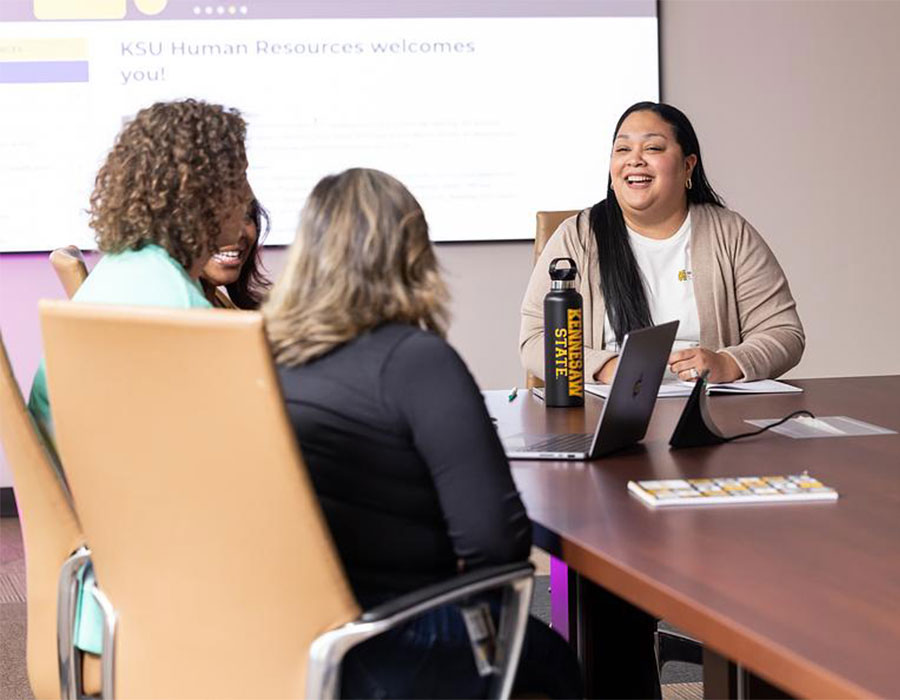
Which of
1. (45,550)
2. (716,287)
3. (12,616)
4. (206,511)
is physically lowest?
(12,616)

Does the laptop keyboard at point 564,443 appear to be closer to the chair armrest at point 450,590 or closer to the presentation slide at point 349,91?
the chair armrest at point 450,590

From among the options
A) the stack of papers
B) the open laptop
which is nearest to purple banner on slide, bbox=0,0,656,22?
the stack of papers

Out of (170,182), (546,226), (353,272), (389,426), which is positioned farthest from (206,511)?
(546,226)

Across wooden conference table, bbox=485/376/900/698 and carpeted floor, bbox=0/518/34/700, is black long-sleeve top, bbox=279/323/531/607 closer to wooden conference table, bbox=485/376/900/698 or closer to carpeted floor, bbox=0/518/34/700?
wooden conference table, bbox=485/376/900/698

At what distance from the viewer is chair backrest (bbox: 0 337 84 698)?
5.72 ft

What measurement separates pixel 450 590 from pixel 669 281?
1.92 metres

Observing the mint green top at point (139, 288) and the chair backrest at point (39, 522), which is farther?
the mint green top at point (139, 288)

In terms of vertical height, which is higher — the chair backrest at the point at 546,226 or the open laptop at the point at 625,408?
the chair backrest at the point at 546,226

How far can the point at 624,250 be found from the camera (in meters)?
3.13

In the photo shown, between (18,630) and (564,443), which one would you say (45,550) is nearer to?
→ (564,443)

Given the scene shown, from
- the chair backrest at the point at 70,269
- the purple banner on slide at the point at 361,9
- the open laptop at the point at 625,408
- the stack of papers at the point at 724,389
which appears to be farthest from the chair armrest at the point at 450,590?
the purple banner on slide at the point at 361,9

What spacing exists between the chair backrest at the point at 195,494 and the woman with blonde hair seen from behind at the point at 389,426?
0.14 meters

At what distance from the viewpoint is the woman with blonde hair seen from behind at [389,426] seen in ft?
4.75

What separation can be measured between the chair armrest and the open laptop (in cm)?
47
